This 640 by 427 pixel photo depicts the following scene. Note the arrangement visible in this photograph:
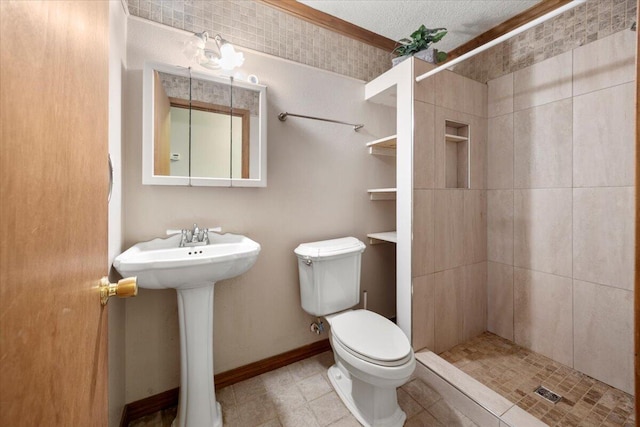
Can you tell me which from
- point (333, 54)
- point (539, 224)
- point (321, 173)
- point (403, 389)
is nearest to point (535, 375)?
point (403, 389)

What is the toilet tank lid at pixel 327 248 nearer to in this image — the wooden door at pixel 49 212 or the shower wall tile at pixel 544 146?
the wooden door at pixel 49 212

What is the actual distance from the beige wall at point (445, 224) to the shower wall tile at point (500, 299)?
0.16 feet

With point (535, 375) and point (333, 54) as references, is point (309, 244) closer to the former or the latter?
point (333, 54)

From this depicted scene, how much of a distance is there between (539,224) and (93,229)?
7.61ft

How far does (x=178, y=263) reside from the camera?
3.35ft

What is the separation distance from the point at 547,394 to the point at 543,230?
0.98m

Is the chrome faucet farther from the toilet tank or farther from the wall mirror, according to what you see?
the toilet tank

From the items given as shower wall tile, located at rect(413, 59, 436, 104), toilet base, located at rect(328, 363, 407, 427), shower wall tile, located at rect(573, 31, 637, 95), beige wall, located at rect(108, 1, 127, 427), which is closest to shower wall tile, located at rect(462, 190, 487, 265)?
shower wall tile, located at rect(413, 59, 436, 104)

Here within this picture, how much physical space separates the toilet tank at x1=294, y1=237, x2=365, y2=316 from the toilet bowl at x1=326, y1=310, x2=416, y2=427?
0.43 ft

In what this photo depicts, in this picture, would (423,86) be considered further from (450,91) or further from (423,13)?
(423,13)

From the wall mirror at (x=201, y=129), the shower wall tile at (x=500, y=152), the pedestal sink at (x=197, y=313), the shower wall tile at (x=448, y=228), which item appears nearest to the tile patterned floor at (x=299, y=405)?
the pedestal sink at (x=197, y=313)

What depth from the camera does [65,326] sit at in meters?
0.37

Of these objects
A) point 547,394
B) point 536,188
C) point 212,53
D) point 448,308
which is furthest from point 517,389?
point 212,53

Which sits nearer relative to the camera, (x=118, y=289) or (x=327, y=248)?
(x=118, y=289)
